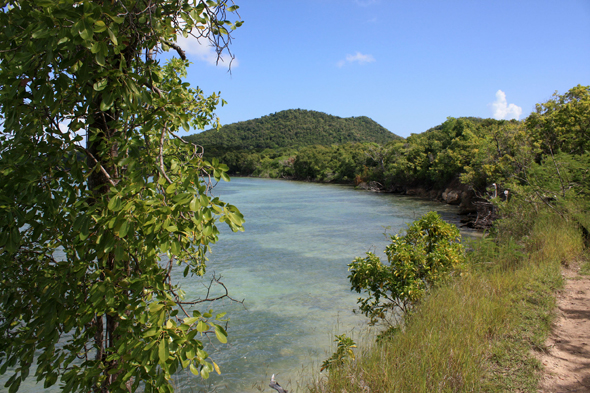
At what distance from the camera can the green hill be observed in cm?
15625

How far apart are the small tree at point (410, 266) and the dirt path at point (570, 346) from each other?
1596mm

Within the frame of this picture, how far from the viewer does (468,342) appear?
3506 millimetres

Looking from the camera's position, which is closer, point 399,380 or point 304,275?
point 399,380

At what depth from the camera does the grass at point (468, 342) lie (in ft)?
10.8

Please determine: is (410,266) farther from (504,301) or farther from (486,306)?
(504,301)

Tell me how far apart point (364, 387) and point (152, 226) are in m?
2.62

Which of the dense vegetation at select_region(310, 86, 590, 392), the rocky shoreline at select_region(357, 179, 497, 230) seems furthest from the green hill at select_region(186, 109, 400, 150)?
the dense vegetation at select_region(310, 86, 590, 392)

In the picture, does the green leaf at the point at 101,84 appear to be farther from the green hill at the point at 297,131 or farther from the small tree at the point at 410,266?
the green hill at the point at 297,131

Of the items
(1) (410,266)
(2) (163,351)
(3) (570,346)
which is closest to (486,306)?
(3) (570,346)

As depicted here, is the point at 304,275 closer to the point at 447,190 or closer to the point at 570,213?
the point at 570,213

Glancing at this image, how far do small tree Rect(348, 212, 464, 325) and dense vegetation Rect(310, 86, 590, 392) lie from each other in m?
0.02

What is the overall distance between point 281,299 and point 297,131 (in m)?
163

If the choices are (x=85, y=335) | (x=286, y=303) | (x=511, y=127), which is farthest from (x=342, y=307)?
(x=511, y=127)

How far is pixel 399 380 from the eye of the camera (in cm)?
316
